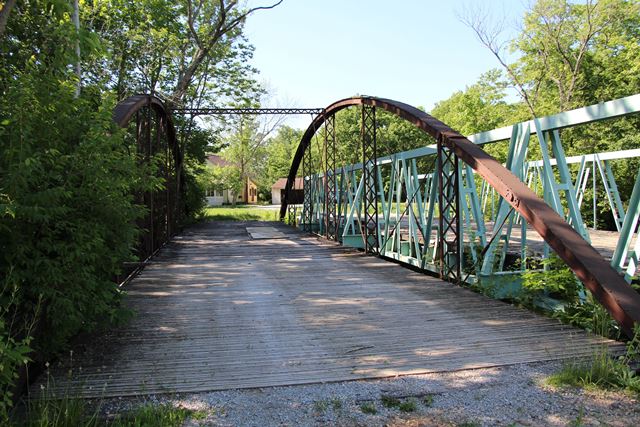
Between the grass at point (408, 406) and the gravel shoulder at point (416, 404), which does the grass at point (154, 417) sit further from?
the grass at point (408, 406)

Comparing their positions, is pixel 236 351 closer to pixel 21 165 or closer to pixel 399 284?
pixel 21 165

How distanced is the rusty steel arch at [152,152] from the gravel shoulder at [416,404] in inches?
123

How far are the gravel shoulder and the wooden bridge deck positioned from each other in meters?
0.18

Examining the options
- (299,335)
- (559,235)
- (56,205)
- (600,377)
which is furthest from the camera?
(559,235)

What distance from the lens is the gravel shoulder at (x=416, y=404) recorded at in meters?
2.99

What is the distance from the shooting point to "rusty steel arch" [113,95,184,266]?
735cm

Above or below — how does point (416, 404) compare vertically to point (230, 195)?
below

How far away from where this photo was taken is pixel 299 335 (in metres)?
4.82

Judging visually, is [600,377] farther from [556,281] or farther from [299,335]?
[299,335]

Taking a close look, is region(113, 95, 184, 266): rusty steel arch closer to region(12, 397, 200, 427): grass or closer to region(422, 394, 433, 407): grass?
region(12, 397, 200, 427): grass

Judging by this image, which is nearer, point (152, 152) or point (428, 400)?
point (428, 400)

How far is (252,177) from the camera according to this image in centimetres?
6744

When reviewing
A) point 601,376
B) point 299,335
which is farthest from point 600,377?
point 299,335

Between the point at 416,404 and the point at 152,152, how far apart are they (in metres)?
→ 11.1
